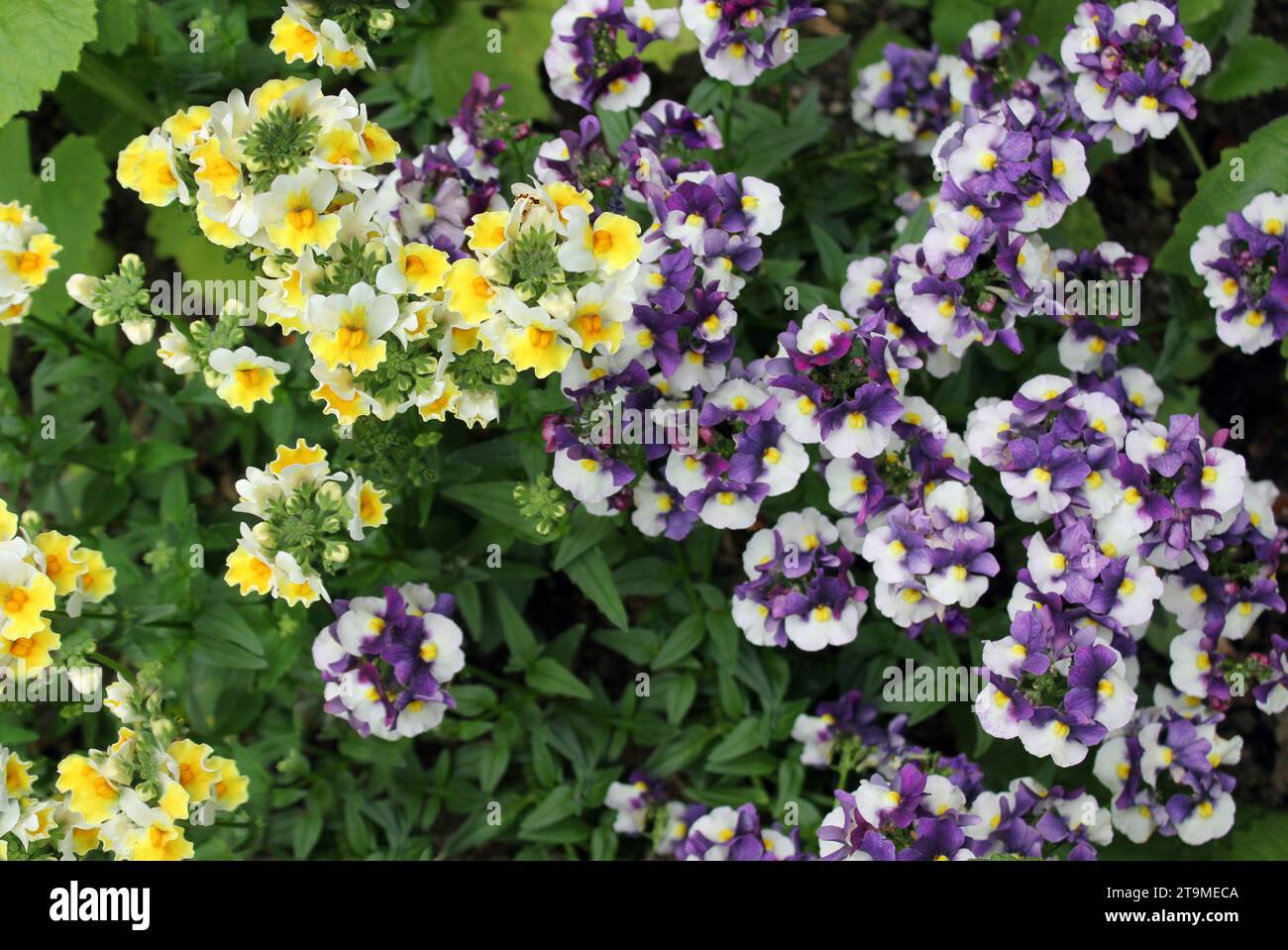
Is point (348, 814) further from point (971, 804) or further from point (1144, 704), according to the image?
point (1144, 704)

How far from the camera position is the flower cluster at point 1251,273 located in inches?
158

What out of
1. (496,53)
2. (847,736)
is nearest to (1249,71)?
(496,53)

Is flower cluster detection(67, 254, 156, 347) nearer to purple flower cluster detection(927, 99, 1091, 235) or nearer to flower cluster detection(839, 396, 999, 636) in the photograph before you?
flower cluster detection(839, 396, 999, 636)

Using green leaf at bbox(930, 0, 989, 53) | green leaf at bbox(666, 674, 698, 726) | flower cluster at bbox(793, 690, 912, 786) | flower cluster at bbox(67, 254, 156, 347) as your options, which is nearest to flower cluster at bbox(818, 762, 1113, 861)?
flower cluster at bbox(793, 690, 912, 786)

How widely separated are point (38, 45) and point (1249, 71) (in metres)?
4.66

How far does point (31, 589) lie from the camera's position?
135 inches

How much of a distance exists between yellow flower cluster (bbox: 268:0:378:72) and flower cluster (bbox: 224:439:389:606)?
1.22 metres

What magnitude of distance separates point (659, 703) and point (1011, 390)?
6.10 feet

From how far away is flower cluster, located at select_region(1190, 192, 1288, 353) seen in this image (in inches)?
158

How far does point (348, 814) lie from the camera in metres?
4.40

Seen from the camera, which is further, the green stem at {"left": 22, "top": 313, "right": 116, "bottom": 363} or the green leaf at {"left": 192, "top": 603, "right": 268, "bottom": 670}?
the green stem at {"left": 22, "top": 313, "right": 116, "bottom": 363}

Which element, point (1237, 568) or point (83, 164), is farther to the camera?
point (83, 164)

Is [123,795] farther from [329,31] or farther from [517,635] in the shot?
[329,31]

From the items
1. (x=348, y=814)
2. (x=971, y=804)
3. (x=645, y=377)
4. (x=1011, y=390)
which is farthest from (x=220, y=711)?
(x=1011, y=390)
